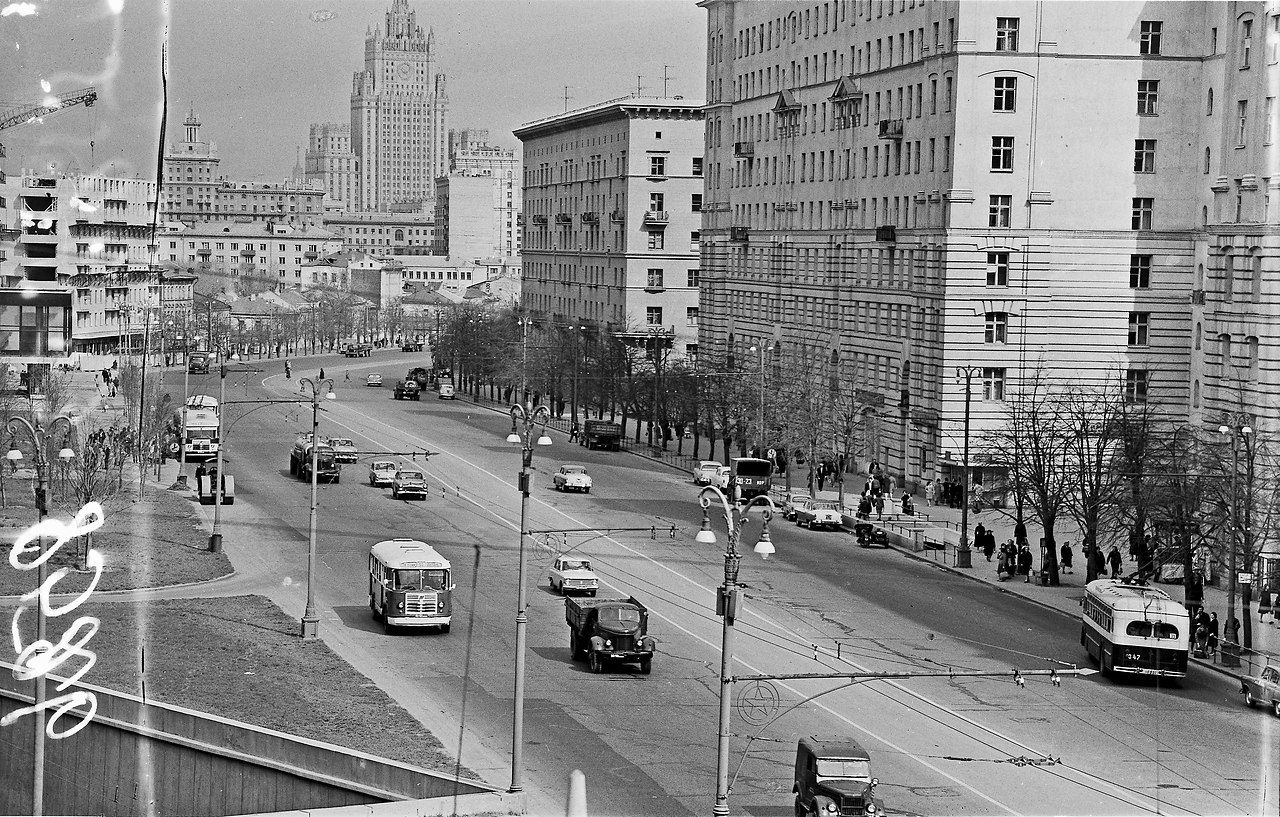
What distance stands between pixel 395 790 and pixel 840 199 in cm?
7619

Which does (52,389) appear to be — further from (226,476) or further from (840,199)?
(840,199)

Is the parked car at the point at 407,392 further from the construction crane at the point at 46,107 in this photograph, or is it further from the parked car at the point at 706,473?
the construction crane at the point at 46,107

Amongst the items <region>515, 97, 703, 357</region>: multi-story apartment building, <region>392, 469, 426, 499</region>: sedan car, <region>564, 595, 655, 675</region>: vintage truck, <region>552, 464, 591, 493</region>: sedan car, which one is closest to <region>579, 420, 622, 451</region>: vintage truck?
<region>552, 464, 591, 493</region>: sedan car

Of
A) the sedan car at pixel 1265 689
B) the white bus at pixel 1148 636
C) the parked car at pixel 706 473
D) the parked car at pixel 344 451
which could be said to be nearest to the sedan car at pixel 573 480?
the parked car at pixel 706 473

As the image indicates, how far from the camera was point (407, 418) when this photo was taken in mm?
125250

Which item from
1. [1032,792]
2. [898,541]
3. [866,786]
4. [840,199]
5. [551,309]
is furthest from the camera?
[551,309]

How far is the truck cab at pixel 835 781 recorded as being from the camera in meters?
34.1

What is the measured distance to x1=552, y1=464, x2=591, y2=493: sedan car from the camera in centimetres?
8506

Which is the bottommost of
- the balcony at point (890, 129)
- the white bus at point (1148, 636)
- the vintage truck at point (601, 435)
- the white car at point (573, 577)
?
the vintage truck at point (601, 435)

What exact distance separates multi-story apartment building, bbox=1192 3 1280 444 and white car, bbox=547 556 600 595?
2349 cm

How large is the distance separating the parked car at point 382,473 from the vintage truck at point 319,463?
5.94 ft

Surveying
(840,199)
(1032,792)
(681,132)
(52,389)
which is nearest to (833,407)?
(840,199)

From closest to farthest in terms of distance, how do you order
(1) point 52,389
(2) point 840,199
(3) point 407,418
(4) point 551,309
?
(1) point 52,389 < (2) point 840,199 < (3) point 407,418 < (4) point 551,309

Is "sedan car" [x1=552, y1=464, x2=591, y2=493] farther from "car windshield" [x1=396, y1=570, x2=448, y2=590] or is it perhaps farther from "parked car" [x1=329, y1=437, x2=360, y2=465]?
"car windshield" [x1=396, y1=570, x2=448, y2=590]
